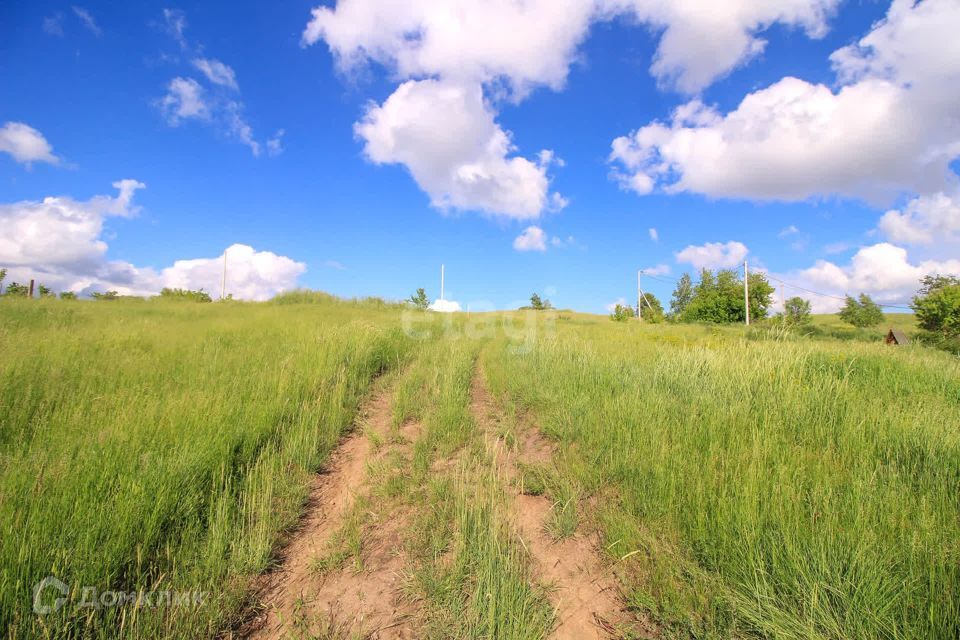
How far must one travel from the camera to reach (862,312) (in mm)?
44969

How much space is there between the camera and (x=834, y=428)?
3.04 metres

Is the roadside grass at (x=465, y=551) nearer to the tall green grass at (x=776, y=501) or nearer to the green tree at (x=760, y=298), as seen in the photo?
the tall green grass at (x=776, y=501)

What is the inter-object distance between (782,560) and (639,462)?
1.01 m

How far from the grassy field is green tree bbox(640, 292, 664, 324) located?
30.5m

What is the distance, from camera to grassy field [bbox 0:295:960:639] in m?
1.66

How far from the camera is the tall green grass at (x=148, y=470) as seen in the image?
70.2 inches

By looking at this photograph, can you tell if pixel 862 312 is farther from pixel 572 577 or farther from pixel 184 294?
pixel 184 294

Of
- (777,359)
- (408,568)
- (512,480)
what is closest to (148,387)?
(408,568)

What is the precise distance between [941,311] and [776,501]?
42.6 metres

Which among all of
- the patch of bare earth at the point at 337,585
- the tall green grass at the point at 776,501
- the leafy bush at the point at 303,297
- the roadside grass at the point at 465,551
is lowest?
the patch of bare earth at the point at 337,585

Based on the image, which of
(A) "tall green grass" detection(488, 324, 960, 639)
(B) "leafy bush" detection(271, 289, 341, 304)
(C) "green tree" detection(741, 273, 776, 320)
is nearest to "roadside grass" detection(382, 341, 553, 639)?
(A) "tall green grass" detection(488, 324, 960, 639)

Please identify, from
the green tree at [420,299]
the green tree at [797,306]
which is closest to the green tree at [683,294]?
the green tree at [797,306]

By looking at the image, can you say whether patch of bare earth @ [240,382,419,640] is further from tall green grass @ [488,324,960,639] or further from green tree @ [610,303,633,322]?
green tree @ [610,303,633,322]

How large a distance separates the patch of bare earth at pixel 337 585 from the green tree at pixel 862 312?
62953 millimetres
